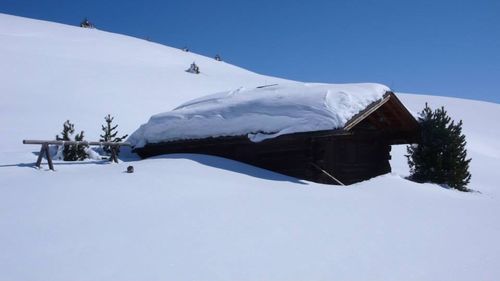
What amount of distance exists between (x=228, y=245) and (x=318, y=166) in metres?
5.66

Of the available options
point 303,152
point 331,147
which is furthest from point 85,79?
point 303,152

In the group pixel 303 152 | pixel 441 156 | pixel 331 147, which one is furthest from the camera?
pixel 441 156

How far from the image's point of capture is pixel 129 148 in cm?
1357

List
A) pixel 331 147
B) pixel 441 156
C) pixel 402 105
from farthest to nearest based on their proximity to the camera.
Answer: pixel 441 156 → pixel 402 105 → pixel 331 147

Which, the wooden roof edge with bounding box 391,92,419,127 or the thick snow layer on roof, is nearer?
the thick snow layer on roof

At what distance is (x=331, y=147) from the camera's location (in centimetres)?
1175

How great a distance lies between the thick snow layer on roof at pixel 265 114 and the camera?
32.2 ft

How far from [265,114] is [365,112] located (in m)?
2.47

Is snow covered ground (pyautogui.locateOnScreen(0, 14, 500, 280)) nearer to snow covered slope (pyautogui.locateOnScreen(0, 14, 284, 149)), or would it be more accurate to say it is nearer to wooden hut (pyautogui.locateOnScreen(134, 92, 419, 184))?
wooden hut (pyautogui.locateOnScreen(134, 92, 419, 184))

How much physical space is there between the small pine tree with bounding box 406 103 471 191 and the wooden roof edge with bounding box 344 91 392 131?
463cm

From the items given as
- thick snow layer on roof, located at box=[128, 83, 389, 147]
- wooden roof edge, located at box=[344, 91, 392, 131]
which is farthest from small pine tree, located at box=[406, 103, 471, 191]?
thick snow layer on roof, located at box=[128, 83, 389, 147]

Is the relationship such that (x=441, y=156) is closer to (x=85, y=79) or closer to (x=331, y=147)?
(x=331, y=147)

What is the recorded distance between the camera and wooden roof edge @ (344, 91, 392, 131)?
31.5 ft

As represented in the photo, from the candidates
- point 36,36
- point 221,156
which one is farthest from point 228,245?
point 36,36
